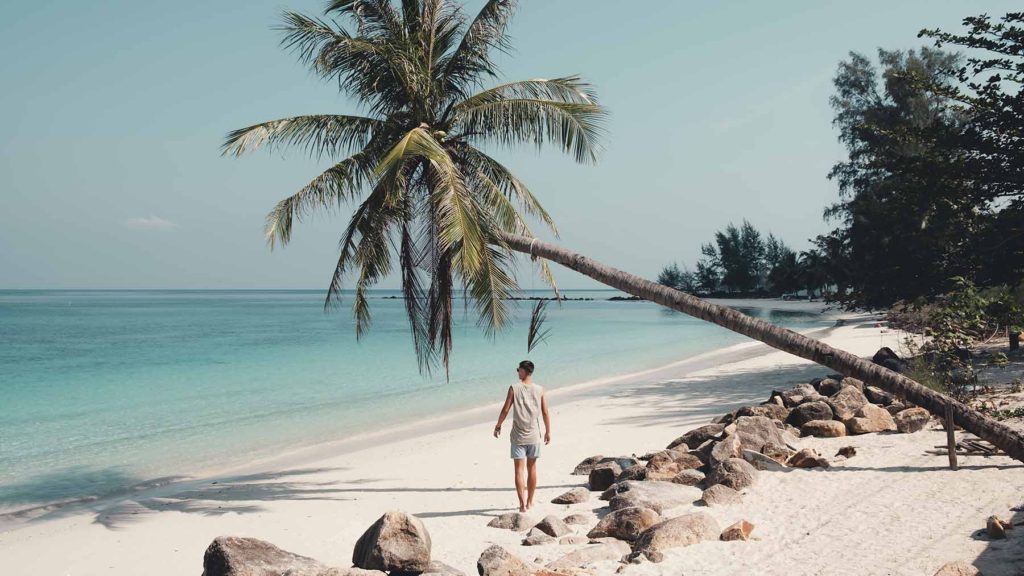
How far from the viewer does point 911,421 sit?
963cm

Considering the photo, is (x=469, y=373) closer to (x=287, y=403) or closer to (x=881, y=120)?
(x=287, y=403)

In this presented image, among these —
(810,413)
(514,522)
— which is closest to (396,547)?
(514,522)

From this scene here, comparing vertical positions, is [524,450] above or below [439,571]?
above

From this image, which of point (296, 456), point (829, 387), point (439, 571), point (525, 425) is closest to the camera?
point (439, 571)

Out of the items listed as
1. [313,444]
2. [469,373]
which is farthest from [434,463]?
[469,373]

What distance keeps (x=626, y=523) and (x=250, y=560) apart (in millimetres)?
3201

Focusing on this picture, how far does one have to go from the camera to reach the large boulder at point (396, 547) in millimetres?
5434

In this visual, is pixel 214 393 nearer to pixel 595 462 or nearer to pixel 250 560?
pixel 595 462

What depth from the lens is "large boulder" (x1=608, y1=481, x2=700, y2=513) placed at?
23.6ft

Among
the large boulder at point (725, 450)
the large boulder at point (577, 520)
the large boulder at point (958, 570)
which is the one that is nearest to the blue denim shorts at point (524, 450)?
the large boulder at point (577, 520)

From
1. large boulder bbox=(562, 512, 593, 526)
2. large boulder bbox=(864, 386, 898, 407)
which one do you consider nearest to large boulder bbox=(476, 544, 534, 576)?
large boulder bbox=(562, 512, 593, 526)

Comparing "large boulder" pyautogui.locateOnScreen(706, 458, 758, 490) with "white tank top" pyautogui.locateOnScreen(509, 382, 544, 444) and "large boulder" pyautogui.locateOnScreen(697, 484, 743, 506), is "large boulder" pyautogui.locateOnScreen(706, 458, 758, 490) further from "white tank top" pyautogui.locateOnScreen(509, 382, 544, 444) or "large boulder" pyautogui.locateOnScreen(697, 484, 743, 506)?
"white tank top" pyautogui.locateOnScreen(509, 382, 544, 444)

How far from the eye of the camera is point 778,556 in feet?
19.2

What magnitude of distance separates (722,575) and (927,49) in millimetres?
35475
